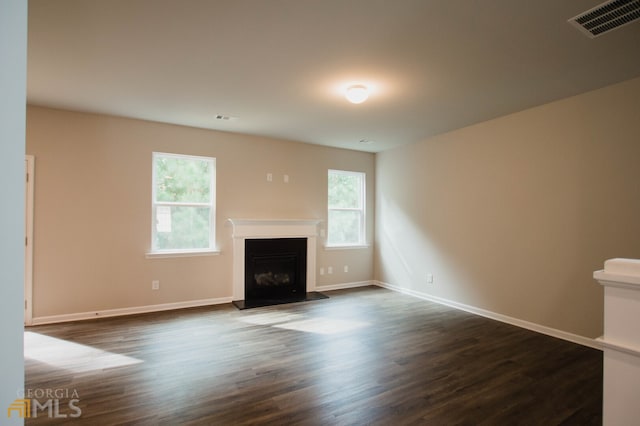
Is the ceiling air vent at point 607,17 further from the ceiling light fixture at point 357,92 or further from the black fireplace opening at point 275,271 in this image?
the black fireplace opening at point 275,271

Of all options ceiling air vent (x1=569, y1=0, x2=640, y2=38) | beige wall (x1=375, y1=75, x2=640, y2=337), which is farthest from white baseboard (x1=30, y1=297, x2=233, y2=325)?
ceiling air vent (x1=569, y1=0, x2=640, y2=38)

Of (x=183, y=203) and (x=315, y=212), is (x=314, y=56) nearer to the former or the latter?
(x=183, y=203)

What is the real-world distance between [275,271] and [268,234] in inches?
25.6

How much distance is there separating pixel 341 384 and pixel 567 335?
2.67 m

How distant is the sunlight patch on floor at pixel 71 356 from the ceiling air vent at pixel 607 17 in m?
4.31

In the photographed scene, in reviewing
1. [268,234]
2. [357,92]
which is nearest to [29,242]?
[268,234]

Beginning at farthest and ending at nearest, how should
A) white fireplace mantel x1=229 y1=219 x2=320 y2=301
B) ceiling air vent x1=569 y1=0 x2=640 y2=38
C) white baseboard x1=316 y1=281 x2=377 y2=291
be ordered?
1. white baseboard x1=316 y1=281 x2=377 y2=291
2. white fireplace mantel x1=229 y1=219 x2=320 y2=301
3. ceiling air vent x1=569 y1=0 x2=640 y2=38

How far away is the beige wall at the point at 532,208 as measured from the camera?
3.09 m

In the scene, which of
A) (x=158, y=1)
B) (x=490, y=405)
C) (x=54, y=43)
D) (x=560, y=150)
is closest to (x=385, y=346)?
(x=490, y=405)

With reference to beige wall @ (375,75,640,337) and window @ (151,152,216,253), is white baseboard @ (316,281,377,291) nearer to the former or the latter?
beige wall @ (375,75,640,337)

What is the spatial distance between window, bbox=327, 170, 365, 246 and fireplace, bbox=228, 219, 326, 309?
A: 1.85 feet

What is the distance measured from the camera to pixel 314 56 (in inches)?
102

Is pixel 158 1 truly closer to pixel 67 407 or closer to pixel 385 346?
pixel 67 407

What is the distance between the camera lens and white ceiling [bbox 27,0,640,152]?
203cm
